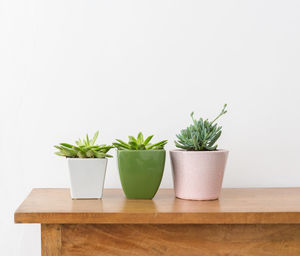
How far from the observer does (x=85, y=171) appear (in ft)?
2.56

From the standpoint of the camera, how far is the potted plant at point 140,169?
30.6 inches

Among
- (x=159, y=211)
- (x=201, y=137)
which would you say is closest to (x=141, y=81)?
(x=201, y=137)

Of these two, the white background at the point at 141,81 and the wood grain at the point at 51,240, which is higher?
the white background at the point at 141,81

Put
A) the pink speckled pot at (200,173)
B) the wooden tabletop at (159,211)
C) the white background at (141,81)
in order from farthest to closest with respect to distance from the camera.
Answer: the white background at (141,81) < the pink speckled pot at (200,173) < the wooden tabletop at (159,211)

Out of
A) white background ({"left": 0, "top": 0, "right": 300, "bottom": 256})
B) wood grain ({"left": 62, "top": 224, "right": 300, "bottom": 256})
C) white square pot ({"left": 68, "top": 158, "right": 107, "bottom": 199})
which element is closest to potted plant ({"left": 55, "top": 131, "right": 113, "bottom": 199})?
white square pot ({"left": 68, "top": 158, "right": 107, "bottom": 199})

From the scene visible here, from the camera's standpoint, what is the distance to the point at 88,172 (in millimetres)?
782

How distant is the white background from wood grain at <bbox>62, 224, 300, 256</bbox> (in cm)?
35

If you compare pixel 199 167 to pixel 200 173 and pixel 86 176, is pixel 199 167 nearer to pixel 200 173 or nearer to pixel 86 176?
pixel 200 173

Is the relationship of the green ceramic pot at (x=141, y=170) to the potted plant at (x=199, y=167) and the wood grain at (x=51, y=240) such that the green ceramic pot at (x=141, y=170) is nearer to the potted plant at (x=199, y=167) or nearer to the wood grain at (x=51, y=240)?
the potted plant at (x=199, y=167)

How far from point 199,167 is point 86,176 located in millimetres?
241

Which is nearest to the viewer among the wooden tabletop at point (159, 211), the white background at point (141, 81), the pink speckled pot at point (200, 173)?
the wooden tabletop at point (159, 211)

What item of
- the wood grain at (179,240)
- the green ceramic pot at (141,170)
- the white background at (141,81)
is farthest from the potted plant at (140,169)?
the white background at (141,81)

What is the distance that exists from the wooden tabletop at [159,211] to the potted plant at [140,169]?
0.03 metres

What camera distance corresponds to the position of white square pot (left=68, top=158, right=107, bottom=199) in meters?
0.78
